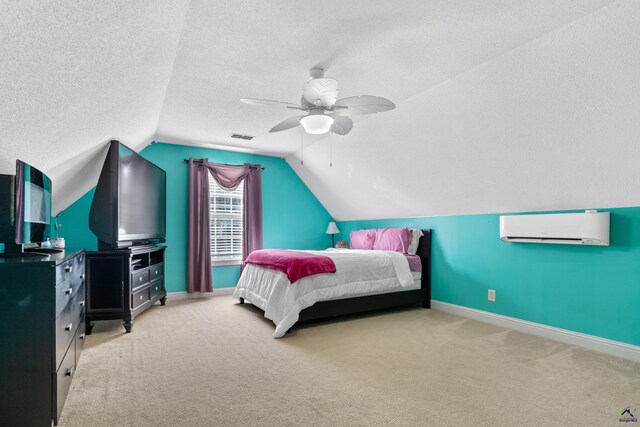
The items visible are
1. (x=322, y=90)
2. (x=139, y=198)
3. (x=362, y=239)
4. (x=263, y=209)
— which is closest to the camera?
(x=322, y=90)

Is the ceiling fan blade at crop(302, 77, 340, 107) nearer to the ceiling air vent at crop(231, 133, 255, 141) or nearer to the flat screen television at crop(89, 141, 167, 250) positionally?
the flat screen television at crop(89, 141, 167, 250)

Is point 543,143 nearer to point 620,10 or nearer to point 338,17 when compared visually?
point 620,10

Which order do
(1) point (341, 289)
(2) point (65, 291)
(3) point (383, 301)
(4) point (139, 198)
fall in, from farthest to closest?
1. (3) point (383, 301)
2. (4) point (139, 198)
3. (1) point (341, 289)
4. (2) point (65, 291)

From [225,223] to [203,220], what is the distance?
477mm

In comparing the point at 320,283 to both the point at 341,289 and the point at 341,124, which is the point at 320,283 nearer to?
the point at 341,289

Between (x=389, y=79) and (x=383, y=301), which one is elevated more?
(x=389, y=79)

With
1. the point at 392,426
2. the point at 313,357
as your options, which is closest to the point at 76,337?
the point at 313,357

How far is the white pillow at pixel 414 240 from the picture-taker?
468cm

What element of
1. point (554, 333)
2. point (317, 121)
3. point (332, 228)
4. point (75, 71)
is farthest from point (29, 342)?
point (332, 228)

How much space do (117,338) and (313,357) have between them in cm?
200

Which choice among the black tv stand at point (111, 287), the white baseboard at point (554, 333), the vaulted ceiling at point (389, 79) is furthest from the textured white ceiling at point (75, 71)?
the white baseboard at point (554, 333)

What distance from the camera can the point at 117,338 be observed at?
339 cm

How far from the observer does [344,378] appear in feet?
8.04

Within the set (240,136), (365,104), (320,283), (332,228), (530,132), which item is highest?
(240,136)
